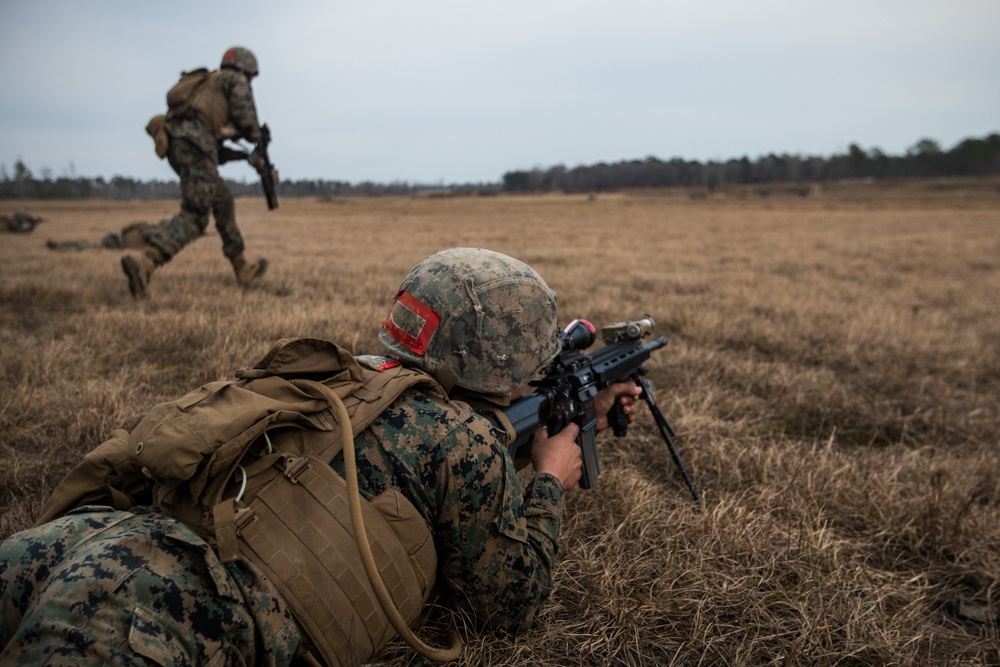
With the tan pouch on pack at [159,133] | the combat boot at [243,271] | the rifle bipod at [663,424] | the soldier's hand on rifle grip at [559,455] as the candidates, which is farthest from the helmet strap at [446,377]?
the combat boot at [243,271]

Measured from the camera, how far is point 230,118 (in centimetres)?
743

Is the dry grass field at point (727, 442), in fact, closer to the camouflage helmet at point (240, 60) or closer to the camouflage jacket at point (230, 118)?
the camouflage jacket at point (230, 118)

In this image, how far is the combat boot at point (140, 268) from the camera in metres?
6.60

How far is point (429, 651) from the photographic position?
Result: 181cm

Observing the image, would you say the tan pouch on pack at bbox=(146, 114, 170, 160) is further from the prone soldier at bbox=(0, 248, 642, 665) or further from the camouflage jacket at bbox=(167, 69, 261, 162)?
the prone soldier at bbox=(0, 248, 642, 665)

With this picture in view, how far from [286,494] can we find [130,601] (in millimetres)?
417

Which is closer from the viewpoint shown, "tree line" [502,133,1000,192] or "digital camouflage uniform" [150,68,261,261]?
"digital camouflage uniform" [150,68,261,261]

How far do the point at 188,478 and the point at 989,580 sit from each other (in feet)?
11.2

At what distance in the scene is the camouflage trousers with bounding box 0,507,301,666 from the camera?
1.32 meters

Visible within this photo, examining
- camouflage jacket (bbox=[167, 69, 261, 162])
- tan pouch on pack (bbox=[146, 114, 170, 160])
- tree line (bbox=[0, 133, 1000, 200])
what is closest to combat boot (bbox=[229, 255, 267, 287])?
camouflage jacket (bbox=[167, 69, 261, 162])

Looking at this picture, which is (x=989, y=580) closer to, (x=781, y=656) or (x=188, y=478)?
(x=781, y=656)

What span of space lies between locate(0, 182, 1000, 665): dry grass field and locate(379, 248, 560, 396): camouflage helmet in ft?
3.09

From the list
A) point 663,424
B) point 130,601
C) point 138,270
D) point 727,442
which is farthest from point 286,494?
point 138,270

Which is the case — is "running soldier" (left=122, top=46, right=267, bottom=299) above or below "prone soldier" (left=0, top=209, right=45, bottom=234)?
above
